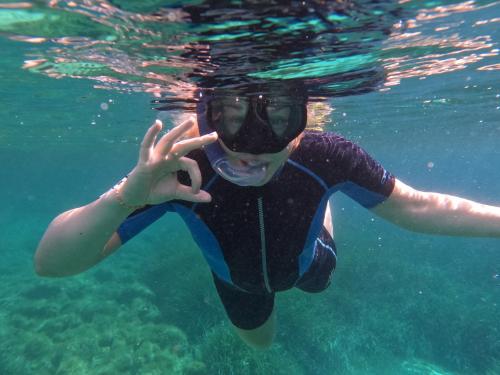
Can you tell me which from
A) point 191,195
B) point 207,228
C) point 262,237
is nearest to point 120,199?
point 191,195

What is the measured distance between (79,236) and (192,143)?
1.55 metres

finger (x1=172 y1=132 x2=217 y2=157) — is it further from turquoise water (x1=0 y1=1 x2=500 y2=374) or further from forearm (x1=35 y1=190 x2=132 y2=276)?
turquoise water (x1=0 y1=1 x2=500 y2=374)

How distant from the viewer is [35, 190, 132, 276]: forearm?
11.3 feet

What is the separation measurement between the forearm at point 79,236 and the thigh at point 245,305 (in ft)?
8.71

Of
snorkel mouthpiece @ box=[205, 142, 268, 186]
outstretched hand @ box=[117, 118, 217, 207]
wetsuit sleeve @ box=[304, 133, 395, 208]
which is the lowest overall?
wetsuit sleeve @ box=[304, 133, 395, 208]

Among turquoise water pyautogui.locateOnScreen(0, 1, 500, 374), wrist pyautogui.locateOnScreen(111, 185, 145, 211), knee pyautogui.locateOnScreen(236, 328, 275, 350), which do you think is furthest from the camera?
turquoise water pyautogui.locateOnScreen(0, 1, 500, 374)

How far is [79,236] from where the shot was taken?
3510mm

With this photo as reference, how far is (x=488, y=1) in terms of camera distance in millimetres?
6367

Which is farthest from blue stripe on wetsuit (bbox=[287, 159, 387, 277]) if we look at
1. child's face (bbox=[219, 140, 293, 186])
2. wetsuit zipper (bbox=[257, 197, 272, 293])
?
wetsuit zipper (bbox=[257, 197, 272, 293])

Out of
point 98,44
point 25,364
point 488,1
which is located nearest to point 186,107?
point 98,44

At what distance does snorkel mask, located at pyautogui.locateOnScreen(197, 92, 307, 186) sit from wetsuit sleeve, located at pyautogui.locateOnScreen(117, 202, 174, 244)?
3.06 feet

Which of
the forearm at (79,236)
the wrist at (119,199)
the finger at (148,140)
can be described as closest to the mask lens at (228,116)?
the finger at (148,140)

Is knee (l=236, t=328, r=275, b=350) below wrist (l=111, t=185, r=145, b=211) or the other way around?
below

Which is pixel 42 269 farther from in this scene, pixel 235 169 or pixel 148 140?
pixel 235 169
